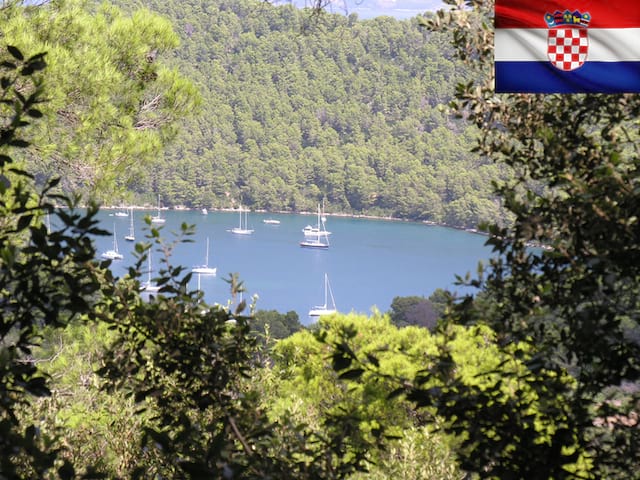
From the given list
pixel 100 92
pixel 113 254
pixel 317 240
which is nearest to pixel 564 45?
pixel 100 92

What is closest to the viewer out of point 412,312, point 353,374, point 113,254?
point 353,374

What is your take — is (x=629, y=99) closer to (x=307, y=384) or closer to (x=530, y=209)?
(x=530, y=209)

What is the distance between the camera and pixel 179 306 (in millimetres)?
1571

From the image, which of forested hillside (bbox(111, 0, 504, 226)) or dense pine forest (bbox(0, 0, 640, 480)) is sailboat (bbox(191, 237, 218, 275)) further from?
dense pine forest (bbox(0, 0, 640, 480))

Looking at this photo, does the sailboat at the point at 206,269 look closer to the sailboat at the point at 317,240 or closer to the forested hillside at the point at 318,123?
the sailboat at the point at 317,240

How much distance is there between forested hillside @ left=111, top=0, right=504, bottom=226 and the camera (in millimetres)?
68750

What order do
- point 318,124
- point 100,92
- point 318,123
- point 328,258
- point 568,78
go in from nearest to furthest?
point 568,78, point 100,92, point 328,258, point 318,124, point 318,123

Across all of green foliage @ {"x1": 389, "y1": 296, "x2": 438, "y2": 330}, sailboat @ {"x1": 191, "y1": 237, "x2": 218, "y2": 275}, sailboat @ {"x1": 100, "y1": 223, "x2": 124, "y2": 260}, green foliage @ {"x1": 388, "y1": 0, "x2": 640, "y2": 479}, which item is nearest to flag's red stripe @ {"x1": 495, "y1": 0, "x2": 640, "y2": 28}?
green foliage @ {"x1": 388, "y1": 0, "x2": 640, "y2": 479}

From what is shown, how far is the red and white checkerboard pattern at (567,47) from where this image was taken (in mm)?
2279

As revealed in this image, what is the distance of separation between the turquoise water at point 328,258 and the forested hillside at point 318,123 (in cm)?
231

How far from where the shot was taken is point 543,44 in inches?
91.3

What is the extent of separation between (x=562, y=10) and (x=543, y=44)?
0.10 meters

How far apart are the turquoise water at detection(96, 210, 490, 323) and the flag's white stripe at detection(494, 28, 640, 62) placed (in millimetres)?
40465

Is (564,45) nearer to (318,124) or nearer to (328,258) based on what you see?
(328,258)
